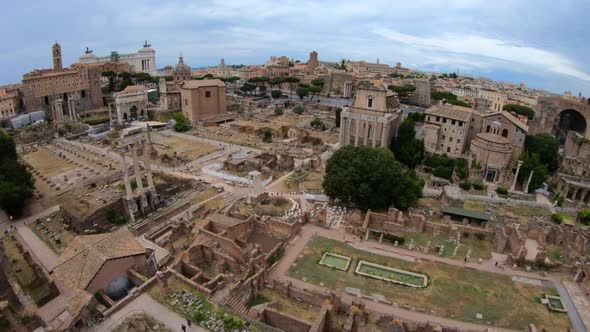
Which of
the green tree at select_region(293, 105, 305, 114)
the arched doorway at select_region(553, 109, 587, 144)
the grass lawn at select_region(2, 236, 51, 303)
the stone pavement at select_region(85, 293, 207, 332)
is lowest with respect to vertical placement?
the grass lawn at select_region(2, 236, 51, 303)

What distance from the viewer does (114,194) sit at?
115 feet

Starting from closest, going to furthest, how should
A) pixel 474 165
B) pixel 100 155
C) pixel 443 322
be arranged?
pixel 443 322 < pixel 474 165 < pixel 100 155

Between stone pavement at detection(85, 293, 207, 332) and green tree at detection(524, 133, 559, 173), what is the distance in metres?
46.5

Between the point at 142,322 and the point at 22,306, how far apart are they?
32.3 ft

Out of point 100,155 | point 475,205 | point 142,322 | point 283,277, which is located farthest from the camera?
point 100,155

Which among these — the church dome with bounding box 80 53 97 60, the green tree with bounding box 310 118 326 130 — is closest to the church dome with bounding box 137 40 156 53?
the church dome with bounding box 80 53 97 60

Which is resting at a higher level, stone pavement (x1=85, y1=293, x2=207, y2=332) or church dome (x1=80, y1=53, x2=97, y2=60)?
church dome (x1=80, y1=53, x2=97, y2=60)

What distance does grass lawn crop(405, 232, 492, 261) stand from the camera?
27.2 metres

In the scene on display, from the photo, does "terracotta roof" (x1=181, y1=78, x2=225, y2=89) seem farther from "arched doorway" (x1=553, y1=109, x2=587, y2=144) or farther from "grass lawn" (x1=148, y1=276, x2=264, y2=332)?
"arched doorway" (x1=553, y1=109, x2=587, y2=144)

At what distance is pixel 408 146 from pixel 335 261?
25232mm

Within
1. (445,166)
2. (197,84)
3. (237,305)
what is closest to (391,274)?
(237,305)

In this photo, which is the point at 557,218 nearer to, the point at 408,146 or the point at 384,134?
the point at 408,146

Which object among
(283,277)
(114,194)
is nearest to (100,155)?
(114,194)

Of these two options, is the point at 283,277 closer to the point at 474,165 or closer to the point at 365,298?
the point at 365,298
